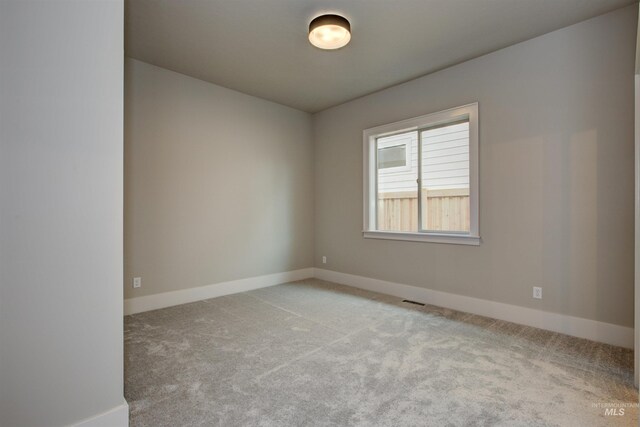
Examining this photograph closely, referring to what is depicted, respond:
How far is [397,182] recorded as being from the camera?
164 inches

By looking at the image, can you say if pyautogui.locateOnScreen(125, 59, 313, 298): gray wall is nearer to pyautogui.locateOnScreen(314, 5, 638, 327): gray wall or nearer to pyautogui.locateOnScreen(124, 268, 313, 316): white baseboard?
pyautogui.locateOnScreen(124, 268, 313, 316): white baseboard

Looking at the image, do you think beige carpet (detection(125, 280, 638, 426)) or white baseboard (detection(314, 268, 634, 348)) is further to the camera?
white baseboard (detection(314, 268, 634, 348))

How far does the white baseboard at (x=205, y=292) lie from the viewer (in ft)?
10.8

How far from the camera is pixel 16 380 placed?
1.27 m

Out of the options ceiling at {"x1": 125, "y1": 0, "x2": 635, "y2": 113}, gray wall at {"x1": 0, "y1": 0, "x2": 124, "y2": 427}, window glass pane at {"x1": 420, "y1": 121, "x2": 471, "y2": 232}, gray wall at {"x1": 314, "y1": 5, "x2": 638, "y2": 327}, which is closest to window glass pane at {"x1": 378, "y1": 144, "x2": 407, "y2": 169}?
window glass pane at {"x1": 420, "y1": 121, "x2": 471, "y2": 232}

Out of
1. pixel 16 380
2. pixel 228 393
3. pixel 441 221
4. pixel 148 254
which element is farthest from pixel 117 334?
pixel 441 221

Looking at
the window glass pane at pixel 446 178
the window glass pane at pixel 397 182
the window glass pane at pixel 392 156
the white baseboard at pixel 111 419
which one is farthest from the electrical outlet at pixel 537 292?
the white baseboard at pixel 111 419

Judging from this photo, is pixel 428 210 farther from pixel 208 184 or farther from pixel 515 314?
pixel 208 184

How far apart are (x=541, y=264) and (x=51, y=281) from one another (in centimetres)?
361

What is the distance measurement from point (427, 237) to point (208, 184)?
9.25 feet

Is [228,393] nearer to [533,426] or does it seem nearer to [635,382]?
[533,426]

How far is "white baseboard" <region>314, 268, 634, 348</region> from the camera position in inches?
98.4

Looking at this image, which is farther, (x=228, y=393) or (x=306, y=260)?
(x=306, y=260)

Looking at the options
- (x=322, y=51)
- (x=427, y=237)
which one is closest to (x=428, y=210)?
(x=427, y=237)
